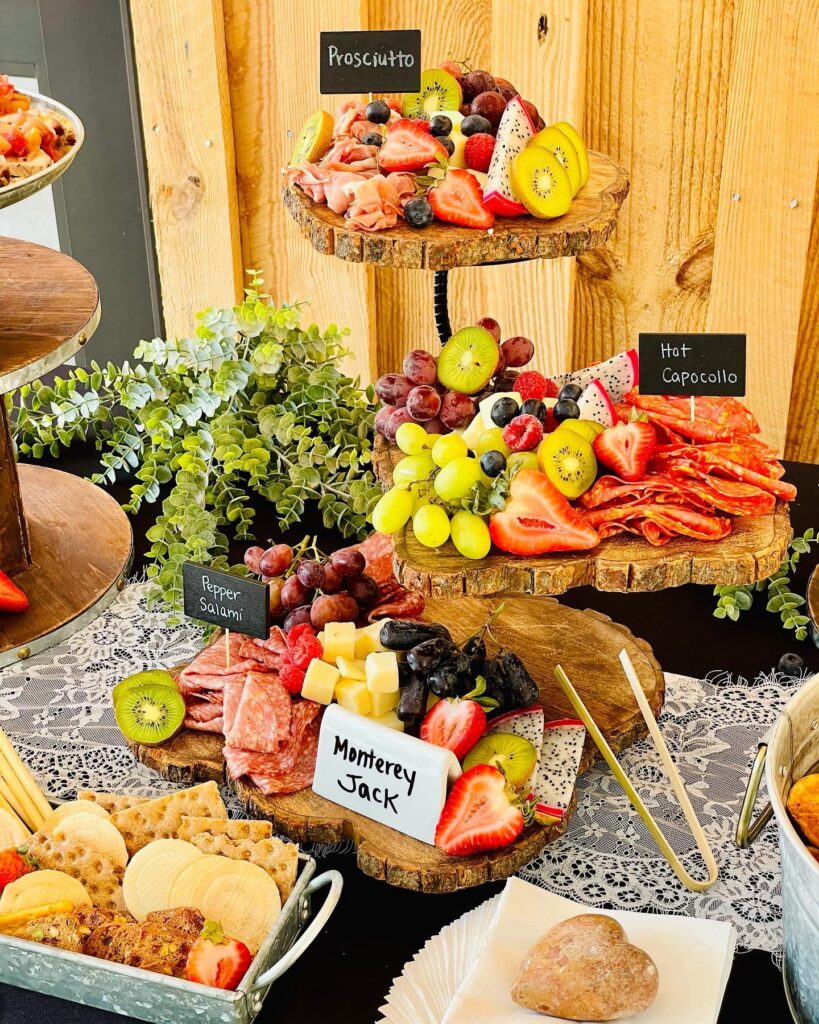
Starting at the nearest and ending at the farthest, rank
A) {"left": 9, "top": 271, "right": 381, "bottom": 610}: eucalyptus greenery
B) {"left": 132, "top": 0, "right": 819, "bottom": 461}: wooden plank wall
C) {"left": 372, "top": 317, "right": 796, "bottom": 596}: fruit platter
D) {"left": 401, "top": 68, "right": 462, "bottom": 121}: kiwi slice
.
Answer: {"left": 372, "top": 317, "right": 796, "bottom": 596}: fruit platter → {"left": 401, "top": 68, "right": 462, "bottom": 121}: kiwi slice → {"left": 9, "top": 271, "right": 381, "bottom": 610}: eucalyptus greenery → {"left": 132, "top": 0, "right": 819, "bottom": 461}: wooden plank wall

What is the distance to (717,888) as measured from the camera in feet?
4.43

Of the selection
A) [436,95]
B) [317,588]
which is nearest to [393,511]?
[317,588]

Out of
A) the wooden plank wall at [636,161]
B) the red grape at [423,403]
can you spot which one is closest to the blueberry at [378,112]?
the red grape at [423,403]

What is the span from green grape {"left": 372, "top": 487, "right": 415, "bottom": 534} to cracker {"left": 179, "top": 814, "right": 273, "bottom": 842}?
0.36m

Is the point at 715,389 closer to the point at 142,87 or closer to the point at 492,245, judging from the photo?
the point at 492,245

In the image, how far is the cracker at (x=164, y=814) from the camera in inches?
50.4

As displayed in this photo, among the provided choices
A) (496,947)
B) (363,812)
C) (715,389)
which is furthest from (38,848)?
(715,389)

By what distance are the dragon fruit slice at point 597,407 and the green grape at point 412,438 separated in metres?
0.20

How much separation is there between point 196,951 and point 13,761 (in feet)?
1.26

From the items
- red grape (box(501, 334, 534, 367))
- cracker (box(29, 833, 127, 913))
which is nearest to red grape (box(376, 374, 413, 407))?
red grape (box(501, 334, 534, 367))

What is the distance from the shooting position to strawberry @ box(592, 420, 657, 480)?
1376 mm

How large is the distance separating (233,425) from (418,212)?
0.75 meters

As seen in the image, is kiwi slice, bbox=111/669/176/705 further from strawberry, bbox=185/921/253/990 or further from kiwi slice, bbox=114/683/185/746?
strawberry, bbox=185/921/253/990

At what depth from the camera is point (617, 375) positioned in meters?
1.57
